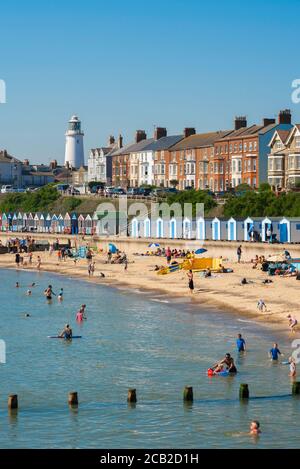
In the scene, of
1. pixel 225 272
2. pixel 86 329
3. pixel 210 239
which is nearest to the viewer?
pixel 86 329

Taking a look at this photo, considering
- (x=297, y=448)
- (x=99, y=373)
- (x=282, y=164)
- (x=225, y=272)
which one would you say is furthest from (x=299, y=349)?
(x=282, y=164)

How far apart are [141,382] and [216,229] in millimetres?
48165

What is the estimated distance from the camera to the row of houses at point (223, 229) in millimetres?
75750

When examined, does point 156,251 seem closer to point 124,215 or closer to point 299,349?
point 124,215

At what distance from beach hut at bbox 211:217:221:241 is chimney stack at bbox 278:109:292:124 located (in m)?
36.9

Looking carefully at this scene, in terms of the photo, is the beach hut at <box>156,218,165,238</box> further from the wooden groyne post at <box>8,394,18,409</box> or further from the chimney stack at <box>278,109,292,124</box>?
the wooden groyne post at <box>8,394,18,409</box>

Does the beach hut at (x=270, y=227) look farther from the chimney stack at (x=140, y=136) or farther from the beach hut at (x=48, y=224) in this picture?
the chimney stack at (x=140, y=136)

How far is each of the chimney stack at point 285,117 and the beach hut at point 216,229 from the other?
36892mm

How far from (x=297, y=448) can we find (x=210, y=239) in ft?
187

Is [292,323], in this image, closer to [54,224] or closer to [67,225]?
[67,225]

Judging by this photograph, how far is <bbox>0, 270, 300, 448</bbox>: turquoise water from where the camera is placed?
29.5m

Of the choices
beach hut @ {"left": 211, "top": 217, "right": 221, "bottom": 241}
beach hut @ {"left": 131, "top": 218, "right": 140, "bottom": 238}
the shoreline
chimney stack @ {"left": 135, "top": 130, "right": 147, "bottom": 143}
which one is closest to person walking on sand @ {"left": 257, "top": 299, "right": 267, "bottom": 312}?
the shoreline

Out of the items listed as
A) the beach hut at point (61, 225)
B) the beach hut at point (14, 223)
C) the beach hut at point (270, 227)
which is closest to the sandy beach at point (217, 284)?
the beach hut at point (270, 227)
